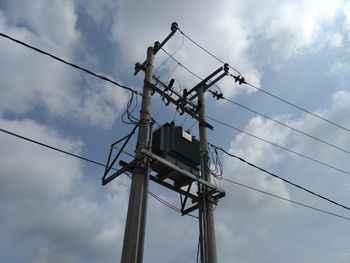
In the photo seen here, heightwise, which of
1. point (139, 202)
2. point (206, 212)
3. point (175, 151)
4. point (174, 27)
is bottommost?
point (139, 202)

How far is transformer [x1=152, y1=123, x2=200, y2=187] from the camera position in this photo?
9.11 m

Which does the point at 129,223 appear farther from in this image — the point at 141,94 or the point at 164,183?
the point at 141,94

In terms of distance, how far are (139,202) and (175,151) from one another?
2.07 meters

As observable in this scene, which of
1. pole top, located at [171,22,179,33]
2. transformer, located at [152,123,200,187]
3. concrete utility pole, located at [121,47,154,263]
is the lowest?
concrete utility pole, located at [121,47,154,263]

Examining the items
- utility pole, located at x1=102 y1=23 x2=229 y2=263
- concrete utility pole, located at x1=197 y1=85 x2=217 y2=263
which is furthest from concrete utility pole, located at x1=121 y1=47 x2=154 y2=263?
concrete utility pole, located at x1=197 y1=85 x2=217 y2=263

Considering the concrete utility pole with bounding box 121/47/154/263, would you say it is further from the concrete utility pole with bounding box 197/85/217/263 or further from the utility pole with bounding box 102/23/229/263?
the concrete utility pole with bounding box 197/85/217/263

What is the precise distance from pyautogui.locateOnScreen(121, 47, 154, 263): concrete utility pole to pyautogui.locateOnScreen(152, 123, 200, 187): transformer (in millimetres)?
492

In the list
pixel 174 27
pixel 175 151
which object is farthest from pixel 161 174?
pixel 174 27

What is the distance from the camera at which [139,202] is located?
24.5 feet

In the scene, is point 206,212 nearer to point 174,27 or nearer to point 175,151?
point 175,151

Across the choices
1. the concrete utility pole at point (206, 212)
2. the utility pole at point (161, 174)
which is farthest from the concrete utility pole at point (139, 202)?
the concrete utility pole at point (206, 212)

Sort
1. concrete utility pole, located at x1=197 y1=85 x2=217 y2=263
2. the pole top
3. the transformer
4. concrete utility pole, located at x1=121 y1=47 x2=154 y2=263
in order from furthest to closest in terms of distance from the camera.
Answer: the pole top → the transformer → concrete utility pole, located at x1=197 y1=85 x2=217 y2=263 → concrete utility pole, located at x1=121 y1=47 x2=154 y2=263

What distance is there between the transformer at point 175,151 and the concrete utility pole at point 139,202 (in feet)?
1.61

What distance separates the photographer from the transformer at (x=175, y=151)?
9.11 metres
